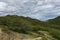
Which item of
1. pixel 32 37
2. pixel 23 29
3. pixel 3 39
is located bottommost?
pixel 3 39

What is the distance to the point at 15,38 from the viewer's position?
37.4 meters

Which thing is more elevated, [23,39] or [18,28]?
[18,28]

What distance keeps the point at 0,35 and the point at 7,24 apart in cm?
1148

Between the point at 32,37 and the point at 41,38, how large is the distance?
1656 mm

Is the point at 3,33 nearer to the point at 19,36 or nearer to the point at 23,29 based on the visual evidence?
the point at 19,36

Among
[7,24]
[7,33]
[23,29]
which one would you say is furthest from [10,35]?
[7,24]

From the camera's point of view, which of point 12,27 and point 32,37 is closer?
point 32,37

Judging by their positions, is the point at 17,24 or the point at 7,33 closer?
the point at 7,33

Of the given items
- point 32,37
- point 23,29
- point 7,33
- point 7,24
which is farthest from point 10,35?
point 7,24

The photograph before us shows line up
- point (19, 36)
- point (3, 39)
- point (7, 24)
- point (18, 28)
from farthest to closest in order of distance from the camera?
1. point (7, 24)
2. point (18, 28)
3. point (19, 36)
4. point (3, 39)

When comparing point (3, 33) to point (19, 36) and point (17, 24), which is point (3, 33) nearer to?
point (19, 36)

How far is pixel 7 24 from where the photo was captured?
4803 centimetres

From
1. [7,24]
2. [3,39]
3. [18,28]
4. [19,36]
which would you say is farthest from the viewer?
[7,24]

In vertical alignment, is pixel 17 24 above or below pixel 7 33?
above
